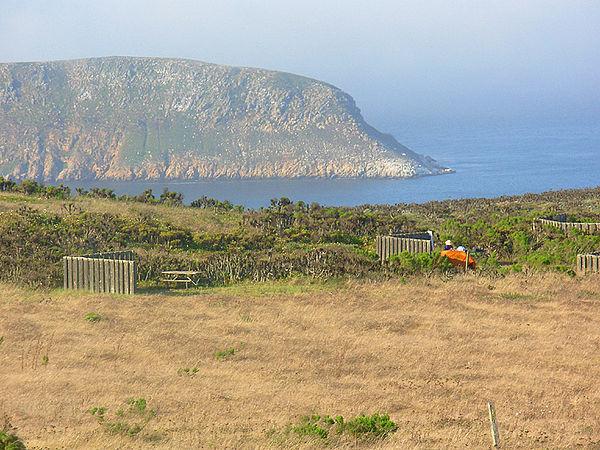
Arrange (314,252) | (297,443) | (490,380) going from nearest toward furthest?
(297,443), (490,380), (314,252)

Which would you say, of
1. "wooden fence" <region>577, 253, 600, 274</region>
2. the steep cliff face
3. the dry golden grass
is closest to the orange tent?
the dry golden grass

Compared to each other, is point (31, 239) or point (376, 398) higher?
point (31, 239)

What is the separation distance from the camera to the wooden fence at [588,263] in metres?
26.3

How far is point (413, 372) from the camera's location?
17000 millimetres

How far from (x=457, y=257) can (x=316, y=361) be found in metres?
9.89

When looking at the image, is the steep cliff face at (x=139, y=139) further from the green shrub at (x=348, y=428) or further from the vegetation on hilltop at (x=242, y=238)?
the green shrub at (x=348, y=428)

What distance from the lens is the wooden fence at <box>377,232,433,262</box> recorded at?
2820 cm

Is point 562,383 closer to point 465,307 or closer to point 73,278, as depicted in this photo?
point 465,307

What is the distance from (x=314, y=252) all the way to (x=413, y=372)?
10704 millimetres

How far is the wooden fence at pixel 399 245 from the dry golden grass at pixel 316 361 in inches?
126

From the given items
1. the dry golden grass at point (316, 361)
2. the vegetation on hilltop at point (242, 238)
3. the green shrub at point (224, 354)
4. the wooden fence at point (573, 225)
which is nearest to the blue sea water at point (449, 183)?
the vegetation on hilltop at point (242, 238)

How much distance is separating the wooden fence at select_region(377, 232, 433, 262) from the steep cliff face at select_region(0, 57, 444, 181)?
146037 millimetres

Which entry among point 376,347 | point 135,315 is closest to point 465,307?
point 376,347

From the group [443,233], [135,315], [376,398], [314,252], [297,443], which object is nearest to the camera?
[297,443]
